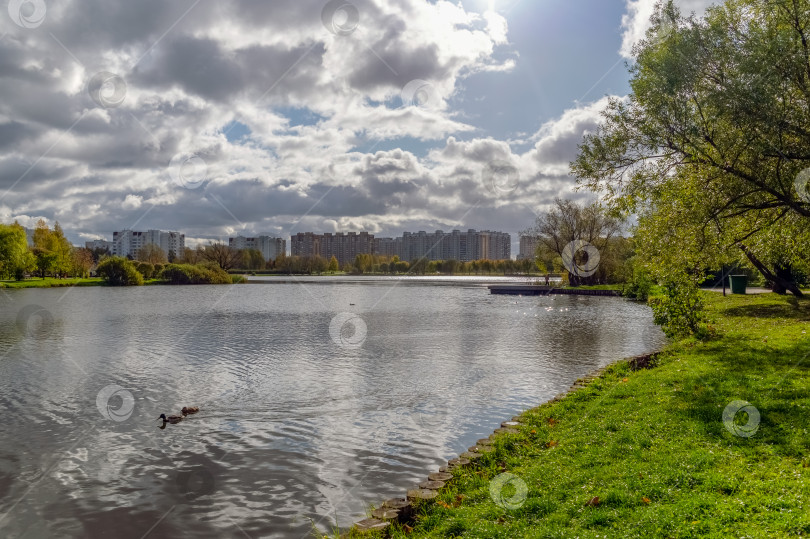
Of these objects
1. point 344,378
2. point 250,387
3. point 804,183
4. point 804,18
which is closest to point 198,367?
point 250,387

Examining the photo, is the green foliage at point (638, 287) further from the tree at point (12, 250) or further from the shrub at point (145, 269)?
the tree at point (12, 250)

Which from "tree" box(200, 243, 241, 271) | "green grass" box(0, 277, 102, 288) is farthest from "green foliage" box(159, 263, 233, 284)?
"tree" box(200, 243, 241, 271)

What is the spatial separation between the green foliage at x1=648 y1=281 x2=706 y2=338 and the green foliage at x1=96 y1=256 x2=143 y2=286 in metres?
108

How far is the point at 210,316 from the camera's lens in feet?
145

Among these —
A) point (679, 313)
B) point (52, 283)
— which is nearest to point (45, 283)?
point (52, 283)

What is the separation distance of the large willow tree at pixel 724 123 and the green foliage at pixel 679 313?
3.02 metres

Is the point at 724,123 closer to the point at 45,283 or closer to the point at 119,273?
the point at 119,273

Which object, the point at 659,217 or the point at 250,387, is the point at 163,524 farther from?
the point at 659,217

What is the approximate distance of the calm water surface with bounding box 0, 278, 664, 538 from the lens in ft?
30.4

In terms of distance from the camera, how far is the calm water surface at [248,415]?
30.4 ft

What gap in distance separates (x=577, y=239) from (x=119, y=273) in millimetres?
91599

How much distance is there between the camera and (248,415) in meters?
14.9

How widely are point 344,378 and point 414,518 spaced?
11966mm

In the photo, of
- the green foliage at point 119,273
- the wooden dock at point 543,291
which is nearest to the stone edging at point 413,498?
the wooden dock at point 543,291
